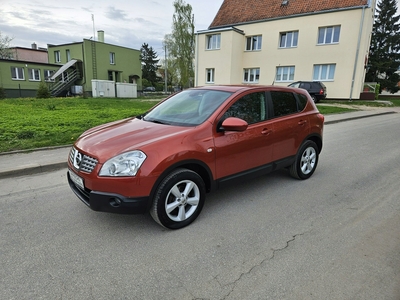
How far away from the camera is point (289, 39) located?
24.4m

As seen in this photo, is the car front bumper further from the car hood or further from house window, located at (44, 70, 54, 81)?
house window, located at (44, 70, 54, 81)

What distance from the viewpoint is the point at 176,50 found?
4050cm

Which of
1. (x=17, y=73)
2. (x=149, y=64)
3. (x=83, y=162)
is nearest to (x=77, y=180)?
(x=83, y=162)

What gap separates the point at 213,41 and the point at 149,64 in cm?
4566

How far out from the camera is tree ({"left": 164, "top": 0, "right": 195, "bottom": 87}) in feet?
129

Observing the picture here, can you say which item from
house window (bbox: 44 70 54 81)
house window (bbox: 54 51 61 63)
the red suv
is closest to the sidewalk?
the red suv

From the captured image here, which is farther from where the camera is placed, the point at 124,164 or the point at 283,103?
the point at 283,103

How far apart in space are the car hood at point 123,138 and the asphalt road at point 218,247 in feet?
3.05

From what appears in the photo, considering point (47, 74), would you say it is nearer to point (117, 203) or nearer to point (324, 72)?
point (324, 72)

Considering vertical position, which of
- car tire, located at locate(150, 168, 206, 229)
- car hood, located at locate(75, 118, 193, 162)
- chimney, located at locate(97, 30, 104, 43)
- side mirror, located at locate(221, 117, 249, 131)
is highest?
chimney, located at locate(97, 30, 104, 43)

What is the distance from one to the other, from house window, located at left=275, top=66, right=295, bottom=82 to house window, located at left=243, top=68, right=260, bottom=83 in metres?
2.00

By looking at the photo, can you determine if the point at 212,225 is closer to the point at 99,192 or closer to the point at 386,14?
the point at 99,192

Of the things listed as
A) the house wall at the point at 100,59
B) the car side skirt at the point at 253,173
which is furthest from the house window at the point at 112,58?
the car side skirt at the point at 253,173

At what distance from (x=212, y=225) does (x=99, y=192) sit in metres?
1.37
